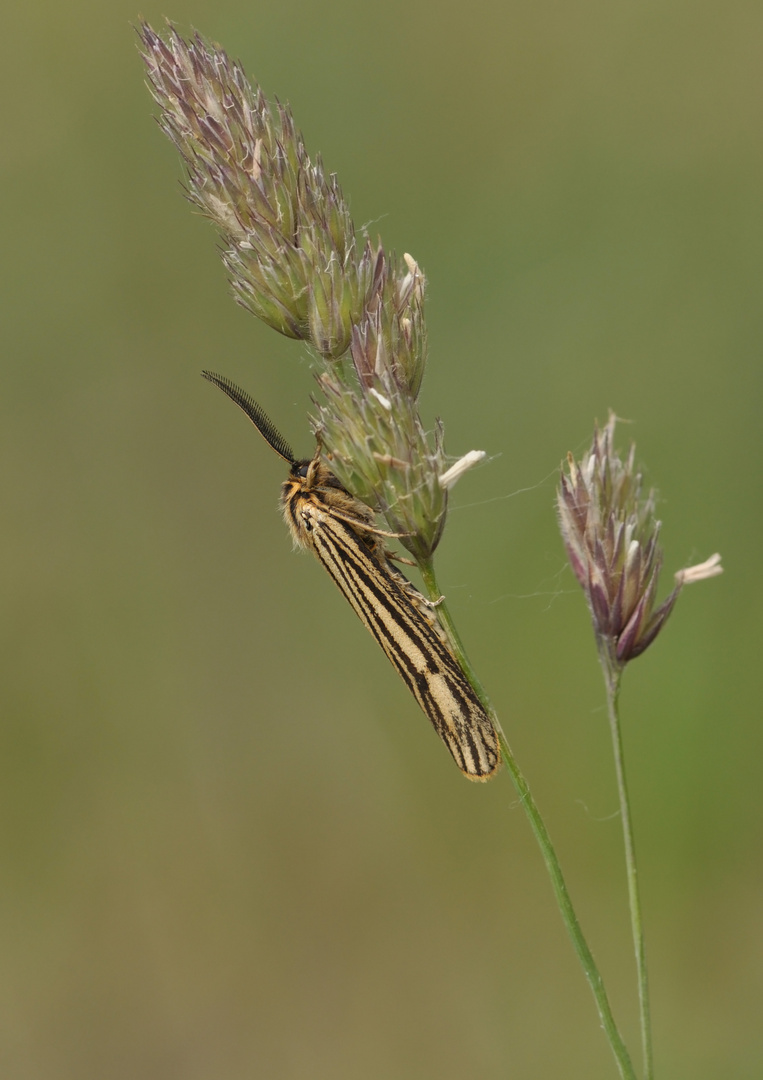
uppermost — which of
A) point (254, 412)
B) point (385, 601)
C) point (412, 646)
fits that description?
point (254, 412)

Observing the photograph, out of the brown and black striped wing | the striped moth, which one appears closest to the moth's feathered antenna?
the striped moth

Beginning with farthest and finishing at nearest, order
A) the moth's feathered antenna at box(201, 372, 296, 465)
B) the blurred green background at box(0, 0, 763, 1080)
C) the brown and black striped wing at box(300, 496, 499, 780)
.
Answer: the blurred green background at box(0, 0, 763, 1080)
the moth's feathered antenna at box(201, 372, 296, 465)
the brown and black striped wing at box(300, 496, 499, 780)

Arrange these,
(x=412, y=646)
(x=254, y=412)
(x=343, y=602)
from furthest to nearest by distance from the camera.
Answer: (x=343, y=602) → (x=254, y=412) → (x=412, y=646)

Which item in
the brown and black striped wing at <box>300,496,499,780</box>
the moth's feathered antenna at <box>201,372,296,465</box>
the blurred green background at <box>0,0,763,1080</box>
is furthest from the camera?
the blurred green background at <box>0,0,763,1080</box>

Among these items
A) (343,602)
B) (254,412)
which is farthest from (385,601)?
(343,602)

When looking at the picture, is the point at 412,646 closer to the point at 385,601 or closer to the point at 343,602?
the point at 385,601

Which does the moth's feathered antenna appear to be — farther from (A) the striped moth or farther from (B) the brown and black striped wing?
(B) the brown and black striped wing
